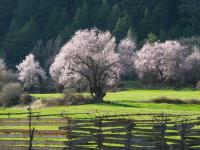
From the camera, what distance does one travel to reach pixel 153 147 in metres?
26.7

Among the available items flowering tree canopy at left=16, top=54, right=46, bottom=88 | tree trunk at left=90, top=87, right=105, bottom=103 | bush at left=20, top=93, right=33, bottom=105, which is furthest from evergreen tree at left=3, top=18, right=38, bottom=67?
tree trunk at left=90, top=87, right=105, bottom=103

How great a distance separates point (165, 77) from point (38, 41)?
45265 millimetres

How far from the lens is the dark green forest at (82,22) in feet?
483

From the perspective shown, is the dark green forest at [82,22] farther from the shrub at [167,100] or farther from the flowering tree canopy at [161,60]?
the shrub at [167,100]

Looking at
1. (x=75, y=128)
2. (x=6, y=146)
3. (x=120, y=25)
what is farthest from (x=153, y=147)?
(x=120, y=25)

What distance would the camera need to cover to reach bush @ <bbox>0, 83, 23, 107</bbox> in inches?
3115

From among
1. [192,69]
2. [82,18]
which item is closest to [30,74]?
[192,69]

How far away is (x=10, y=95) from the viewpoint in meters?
79.9

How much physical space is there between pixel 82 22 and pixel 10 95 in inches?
3009

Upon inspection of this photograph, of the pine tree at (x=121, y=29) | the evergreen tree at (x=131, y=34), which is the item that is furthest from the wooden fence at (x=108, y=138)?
the pine tree at (x=121, y=29)

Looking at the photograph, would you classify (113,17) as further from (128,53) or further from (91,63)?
(91,63)

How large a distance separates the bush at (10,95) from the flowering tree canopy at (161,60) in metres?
42.5

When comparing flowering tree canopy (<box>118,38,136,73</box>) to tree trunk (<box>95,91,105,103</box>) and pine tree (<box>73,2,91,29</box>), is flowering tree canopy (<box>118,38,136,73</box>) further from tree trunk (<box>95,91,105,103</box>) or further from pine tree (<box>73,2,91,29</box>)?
tree trunk (<box>95,91,105,103</box>)

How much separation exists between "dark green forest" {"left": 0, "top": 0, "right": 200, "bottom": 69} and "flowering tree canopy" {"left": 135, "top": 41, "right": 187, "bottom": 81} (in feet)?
46.7
